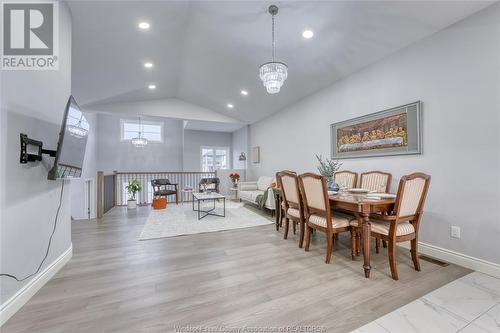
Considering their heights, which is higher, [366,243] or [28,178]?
[28,178]

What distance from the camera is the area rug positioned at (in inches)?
137

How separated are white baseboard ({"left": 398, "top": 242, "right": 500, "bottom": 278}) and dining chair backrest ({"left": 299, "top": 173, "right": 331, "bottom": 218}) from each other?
144 centimetres

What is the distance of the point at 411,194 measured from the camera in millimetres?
1982

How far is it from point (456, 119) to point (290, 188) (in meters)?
2.05

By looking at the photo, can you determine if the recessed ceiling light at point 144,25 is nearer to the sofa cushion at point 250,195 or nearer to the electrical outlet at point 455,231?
the sofa cushion at point 250,195

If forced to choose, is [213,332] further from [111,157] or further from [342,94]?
[111,157]

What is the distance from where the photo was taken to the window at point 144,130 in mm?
8164

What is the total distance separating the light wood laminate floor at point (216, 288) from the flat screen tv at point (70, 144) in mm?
1049

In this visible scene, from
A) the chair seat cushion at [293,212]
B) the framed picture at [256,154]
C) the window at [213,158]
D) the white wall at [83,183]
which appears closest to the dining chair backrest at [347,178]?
the chair seat cushion at [293,212]

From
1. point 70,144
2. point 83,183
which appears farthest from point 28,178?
point 83,183

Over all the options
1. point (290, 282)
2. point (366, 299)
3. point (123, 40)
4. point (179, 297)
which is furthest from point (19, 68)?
point (366, 299)

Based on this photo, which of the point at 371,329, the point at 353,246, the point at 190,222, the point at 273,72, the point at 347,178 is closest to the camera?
the point at 371,329

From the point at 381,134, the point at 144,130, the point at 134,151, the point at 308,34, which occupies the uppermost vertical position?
the point at 308,34

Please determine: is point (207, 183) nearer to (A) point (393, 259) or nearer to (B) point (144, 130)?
(B) point (144, 130)
